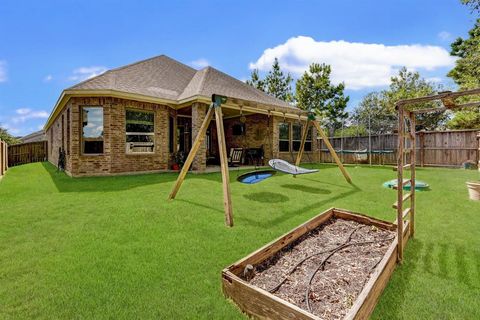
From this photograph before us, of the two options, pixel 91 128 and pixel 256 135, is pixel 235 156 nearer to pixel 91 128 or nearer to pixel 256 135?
pixel 256 135

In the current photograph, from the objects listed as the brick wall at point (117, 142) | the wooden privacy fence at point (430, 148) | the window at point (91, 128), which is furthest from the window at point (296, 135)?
the window at point (91, 128)

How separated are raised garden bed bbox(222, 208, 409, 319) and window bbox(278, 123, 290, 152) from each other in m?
9.82

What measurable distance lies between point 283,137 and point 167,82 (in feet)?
22.9

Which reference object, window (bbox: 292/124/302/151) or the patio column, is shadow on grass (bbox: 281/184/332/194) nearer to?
the patio column

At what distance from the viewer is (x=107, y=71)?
10.6 metres

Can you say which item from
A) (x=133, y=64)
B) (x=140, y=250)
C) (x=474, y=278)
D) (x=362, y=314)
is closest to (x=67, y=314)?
(x=140, y=250)

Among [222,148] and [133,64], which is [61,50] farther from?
[222,148]

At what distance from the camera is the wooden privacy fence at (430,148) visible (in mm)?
11203

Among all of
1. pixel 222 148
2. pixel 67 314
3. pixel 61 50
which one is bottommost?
pixel 67 314

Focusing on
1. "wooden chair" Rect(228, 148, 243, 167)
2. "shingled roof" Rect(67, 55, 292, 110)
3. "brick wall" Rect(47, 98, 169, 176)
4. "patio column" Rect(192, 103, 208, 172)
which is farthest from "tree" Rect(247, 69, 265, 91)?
"brick wall" Rect(47, 98, 169, 176)

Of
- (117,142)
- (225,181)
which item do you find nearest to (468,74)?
(225,181)

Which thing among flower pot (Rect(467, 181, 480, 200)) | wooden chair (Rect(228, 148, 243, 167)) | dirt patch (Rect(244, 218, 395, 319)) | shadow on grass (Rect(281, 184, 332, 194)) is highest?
wooden chair (Rect(228, 148, 243, 167))

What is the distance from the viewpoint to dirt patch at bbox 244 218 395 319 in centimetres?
200

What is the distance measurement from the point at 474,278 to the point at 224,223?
3086mm
